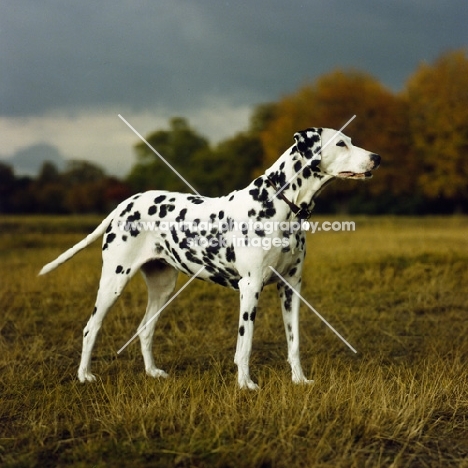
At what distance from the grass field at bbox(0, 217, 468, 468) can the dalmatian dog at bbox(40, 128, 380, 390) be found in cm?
62

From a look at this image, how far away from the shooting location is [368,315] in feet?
31.0

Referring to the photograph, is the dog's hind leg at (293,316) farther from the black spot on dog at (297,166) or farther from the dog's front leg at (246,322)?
the black spot on dog at (297,166)

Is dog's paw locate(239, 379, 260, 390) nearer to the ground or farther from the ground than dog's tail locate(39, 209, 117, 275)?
nearer to the ground

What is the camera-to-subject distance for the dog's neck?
5520 mm

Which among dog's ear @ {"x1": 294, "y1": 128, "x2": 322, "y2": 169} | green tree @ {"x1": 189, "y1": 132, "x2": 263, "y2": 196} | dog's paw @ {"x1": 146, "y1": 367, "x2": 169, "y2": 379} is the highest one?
green tree @ {"x1": 189, "y1": 132, "x2": 263, "y2": 196}

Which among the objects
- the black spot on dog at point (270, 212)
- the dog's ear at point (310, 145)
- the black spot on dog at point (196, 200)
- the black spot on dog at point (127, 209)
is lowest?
the black spot on dog at point (270, 212)

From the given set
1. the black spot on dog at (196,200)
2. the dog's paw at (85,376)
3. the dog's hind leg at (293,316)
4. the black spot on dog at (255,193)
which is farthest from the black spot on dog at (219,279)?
the dog's paw at (85,376)

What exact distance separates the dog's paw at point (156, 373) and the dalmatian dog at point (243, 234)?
11 millimetres

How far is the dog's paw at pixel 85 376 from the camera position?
6.25 meters

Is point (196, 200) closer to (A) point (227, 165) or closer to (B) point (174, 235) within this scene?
(B) point (174, 235)

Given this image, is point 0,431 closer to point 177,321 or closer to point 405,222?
point 177,321

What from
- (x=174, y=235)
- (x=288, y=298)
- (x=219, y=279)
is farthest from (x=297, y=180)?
(x=174, y=235)

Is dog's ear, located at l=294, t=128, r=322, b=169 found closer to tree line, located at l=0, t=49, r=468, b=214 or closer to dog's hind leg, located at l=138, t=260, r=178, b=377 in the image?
dog's hind leg, located at l=138, t=260, r=178, b=377

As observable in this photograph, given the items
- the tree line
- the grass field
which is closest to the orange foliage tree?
the tree line
